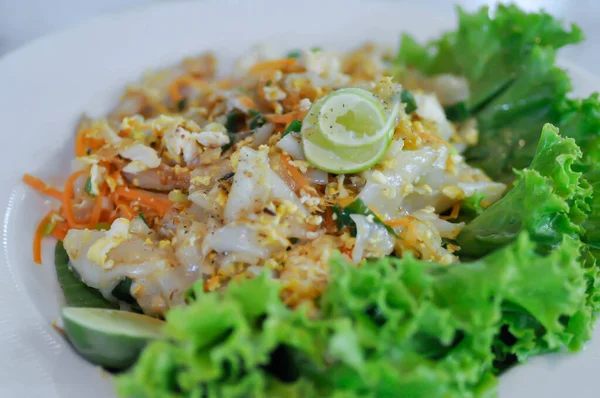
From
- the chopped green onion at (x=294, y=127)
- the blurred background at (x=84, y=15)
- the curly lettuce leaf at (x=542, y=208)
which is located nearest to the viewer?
the curly lettuce leaf at (x=542, y=208)

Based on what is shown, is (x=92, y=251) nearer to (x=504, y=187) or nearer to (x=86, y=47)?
(x=86, y=47)

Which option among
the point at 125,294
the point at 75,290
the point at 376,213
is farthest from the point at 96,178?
the point at 376,213

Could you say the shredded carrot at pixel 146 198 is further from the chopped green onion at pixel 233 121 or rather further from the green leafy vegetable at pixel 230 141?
the chopped green onion at pixel 233 121

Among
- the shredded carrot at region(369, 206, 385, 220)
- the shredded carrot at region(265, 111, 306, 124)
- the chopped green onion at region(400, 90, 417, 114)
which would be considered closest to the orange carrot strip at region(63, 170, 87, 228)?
the shredded carrot at region(265, 111, 306, 124)

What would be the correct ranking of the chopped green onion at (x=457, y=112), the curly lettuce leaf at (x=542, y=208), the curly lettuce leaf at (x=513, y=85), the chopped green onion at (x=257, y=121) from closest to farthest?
the curly lettuce leaf at (x=542, y=208)
the chopped green onion at (x=257, y=121)
the curly lettuce leaf at (x=513, y=85)
the chopped green onion at (x=457, y=112)

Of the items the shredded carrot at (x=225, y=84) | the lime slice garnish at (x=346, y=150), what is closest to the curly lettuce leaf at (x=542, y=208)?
the lime slice garnish at (x=346, y=150)

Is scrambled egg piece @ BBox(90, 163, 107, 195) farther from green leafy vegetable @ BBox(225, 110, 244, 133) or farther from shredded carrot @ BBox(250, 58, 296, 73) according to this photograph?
shredded carrot @ BBox(250, 58, 296, 73)
